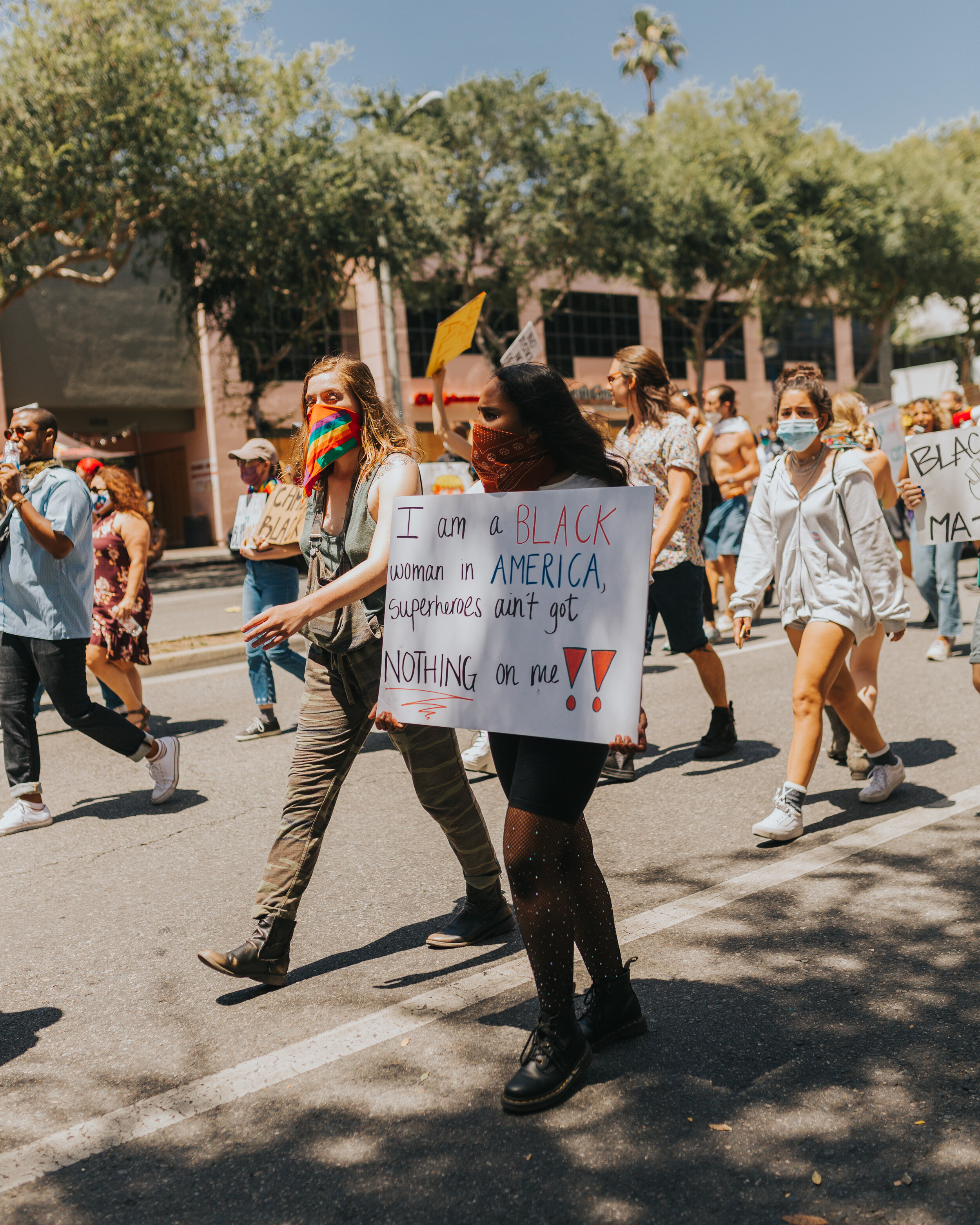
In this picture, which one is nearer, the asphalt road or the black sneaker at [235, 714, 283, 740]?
the asphalt road

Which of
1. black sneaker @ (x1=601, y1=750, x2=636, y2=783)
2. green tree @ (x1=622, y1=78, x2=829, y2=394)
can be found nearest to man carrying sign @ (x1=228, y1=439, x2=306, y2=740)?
black sneaker @ (x1=601, y1=750, x2=636, y2=783)

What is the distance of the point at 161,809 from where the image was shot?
5.80m

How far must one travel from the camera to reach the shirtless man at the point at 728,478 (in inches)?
388

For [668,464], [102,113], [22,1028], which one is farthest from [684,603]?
[102,113]

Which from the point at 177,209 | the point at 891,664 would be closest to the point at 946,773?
the point at 891,664

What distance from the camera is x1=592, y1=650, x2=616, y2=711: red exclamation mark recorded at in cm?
273

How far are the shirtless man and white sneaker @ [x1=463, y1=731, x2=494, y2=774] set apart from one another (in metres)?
4.33

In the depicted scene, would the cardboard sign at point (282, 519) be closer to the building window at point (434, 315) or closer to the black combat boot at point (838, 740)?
the black combat boot at point (838, 740)

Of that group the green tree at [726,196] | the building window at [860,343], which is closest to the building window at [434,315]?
the green tree at [726,196]

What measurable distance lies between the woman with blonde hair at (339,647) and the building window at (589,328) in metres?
32.4

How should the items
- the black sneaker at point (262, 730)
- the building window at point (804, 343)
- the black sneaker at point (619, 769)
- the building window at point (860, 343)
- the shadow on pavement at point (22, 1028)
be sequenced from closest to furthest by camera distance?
the shadow on pavement at point (22, 1028)
the black sneaker at point (619, 769)
the black sneaker at point (262, 730)
the building window at point (804, 343)
the building window at point (860, 343)

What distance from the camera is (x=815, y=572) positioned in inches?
194

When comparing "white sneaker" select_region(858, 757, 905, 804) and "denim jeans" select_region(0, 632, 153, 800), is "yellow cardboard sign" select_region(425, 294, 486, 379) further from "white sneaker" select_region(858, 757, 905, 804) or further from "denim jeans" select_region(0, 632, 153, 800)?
"white sneaker" select_region(858, 757, 905, 804)

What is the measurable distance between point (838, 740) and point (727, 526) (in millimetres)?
4653
